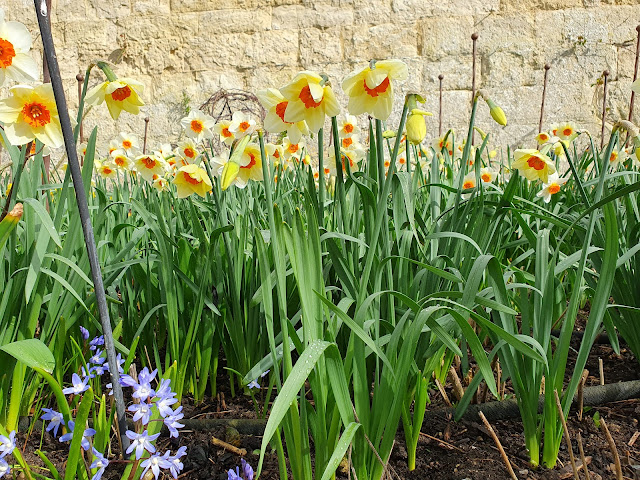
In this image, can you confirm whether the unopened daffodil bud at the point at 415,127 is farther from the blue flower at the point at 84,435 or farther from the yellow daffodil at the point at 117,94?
the blue flower at the point at 84,435

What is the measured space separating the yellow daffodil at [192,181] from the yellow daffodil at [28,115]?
0.42 meters

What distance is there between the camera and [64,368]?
1232 millimetres

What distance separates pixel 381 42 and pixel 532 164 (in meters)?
4.02

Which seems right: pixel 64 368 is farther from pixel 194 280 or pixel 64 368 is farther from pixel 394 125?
pixel 394 125

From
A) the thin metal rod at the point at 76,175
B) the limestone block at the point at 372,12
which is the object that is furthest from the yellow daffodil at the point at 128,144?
the limestone block at the point at 372,12

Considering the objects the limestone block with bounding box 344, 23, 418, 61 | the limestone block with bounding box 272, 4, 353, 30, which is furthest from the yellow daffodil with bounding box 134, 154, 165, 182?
the limestone block with bounding box 272, 4, 353, 30

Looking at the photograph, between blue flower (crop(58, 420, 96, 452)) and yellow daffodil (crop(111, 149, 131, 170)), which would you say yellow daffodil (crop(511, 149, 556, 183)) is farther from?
yellow daffodil (crop(111, 149, 131, 170))

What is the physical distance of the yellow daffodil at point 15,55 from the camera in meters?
0.86

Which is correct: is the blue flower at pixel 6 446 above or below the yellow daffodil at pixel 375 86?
below

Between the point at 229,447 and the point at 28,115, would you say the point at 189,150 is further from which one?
the point at 229,447

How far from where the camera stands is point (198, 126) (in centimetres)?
190

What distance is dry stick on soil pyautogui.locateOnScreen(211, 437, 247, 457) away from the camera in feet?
3.30

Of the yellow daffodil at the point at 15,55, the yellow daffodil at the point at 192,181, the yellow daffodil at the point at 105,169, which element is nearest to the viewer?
the yellow daffodil at the point at 15,55

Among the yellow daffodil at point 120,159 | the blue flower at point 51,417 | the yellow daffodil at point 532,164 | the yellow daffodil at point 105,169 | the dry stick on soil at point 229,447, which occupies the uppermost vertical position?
the yellow daffodil at point 532,164
